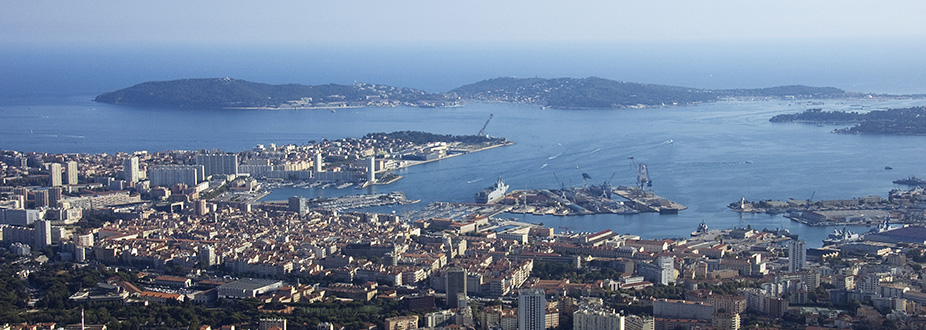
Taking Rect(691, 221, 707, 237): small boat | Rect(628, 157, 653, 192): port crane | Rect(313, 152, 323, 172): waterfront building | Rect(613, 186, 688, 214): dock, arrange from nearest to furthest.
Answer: Rect(691, 221, 707, 237): small boat
Rect(613, 186, 688, 214): dock
Rect(628, 157, 653, 192): port crane
Rect(313, 152, 323, 172): waterfront building

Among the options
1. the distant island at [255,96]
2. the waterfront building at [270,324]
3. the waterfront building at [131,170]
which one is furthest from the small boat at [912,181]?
the distant island at [255,96]

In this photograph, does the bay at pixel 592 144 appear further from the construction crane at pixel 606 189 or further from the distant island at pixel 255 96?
the distant island at pixel 255 96

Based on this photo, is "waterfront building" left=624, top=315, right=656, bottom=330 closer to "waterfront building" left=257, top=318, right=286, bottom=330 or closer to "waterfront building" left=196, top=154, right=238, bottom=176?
"waterfront building" left=257, top=318, right=286, bottom=330

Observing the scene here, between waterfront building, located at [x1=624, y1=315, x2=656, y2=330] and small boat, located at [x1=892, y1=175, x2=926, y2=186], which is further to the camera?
small boat, located at [x1=892, y1=175, x2=926, y2=186]

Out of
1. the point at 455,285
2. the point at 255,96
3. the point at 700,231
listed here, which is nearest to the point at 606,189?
the point at 700,231

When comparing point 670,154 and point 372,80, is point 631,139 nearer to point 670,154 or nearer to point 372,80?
point 670,154

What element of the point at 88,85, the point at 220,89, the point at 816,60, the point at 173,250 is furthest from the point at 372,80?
the point at 173,250

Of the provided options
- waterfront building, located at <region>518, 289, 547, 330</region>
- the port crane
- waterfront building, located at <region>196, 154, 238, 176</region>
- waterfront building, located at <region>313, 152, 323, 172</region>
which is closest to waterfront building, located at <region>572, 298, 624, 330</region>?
waterfront building, located at <region>518, 289, 547, 330</region>
